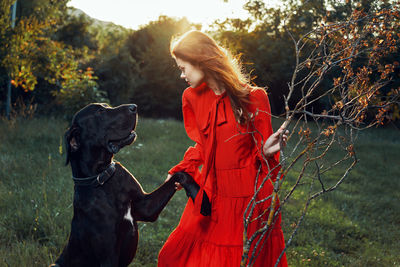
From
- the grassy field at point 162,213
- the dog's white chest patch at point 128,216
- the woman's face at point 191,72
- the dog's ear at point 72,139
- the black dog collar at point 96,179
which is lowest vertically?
the grassy field at point 162,213

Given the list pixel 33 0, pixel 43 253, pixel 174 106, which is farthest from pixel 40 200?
pixel 174 106

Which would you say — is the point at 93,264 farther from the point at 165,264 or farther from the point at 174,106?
the point at 174,106

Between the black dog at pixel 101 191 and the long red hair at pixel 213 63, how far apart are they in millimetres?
546

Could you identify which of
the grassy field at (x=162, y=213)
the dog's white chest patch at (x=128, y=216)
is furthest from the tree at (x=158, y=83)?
the dog's white chest patch at (x=128, y=216)

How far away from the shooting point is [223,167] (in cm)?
275

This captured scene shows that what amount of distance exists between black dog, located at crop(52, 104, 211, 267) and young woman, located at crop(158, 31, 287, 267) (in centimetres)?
16

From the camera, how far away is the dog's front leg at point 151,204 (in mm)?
2770

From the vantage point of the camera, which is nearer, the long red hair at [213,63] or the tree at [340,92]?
the tree at [340,92]

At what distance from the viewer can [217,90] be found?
2832 mm

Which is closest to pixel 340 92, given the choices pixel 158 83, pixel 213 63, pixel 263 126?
pixel 263 126

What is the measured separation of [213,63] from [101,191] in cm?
117

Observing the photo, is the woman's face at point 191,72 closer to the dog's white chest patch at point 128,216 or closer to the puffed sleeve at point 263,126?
the puffed sleeve at point 263,126

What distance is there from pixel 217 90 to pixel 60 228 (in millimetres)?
2681

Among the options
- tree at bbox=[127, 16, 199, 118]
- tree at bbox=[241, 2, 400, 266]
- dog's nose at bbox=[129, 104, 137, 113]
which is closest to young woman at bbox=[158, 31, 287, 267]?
tree at bbox=[241, 2, 400, 266]
